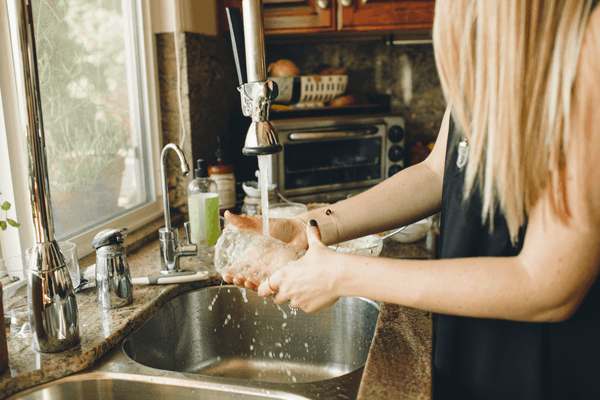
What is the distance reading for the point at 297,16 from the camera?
1.86 metres

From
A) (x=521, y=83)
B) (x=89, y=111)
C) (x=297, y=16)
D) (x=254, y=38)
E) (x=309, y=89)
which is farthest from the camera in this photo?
(x=309, y=89)

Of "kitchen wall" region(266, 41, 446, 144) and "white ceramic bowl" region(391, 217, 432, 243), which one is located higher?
"kitchen wall" region(266, 41, 446, 144)

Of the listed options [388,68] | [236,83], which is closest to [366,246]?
[236,83]

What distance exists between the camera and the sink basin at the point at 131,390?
75 centimetres

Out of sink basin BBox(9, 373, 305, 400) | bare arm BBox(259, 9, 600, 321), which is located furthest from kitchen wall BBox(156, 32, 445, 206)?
bare arm BBox(259, 9, 600, 321)

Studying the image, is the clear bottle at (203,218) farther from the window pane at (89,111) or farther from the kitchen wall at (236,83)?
the kitchen wall at (236,83)

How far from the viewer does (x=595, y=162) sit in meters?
0.52

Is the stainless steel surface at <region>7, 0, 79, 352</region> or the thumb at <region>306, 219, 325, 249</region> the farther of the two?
the thumb at <region>306, 219, 325, 249</region>

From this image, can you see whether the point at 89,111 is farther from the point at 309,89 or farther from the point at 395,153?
the point at 395,153

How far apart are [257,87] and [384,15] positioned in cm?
139

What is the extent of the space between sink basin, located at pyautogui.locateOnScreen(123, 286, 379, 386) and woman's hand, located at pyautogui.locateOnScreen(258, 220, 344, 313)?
36 centimetres

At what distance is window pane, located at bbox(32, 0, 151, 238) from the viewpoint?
1.21 m

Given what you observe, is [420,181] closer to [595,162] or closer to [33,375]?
[595,162]

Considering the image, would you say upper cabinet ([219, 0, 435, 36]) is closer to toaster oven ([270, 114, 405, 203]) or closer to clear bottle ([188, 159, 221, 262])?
toaster oven ([270, 114, 405, 203])
